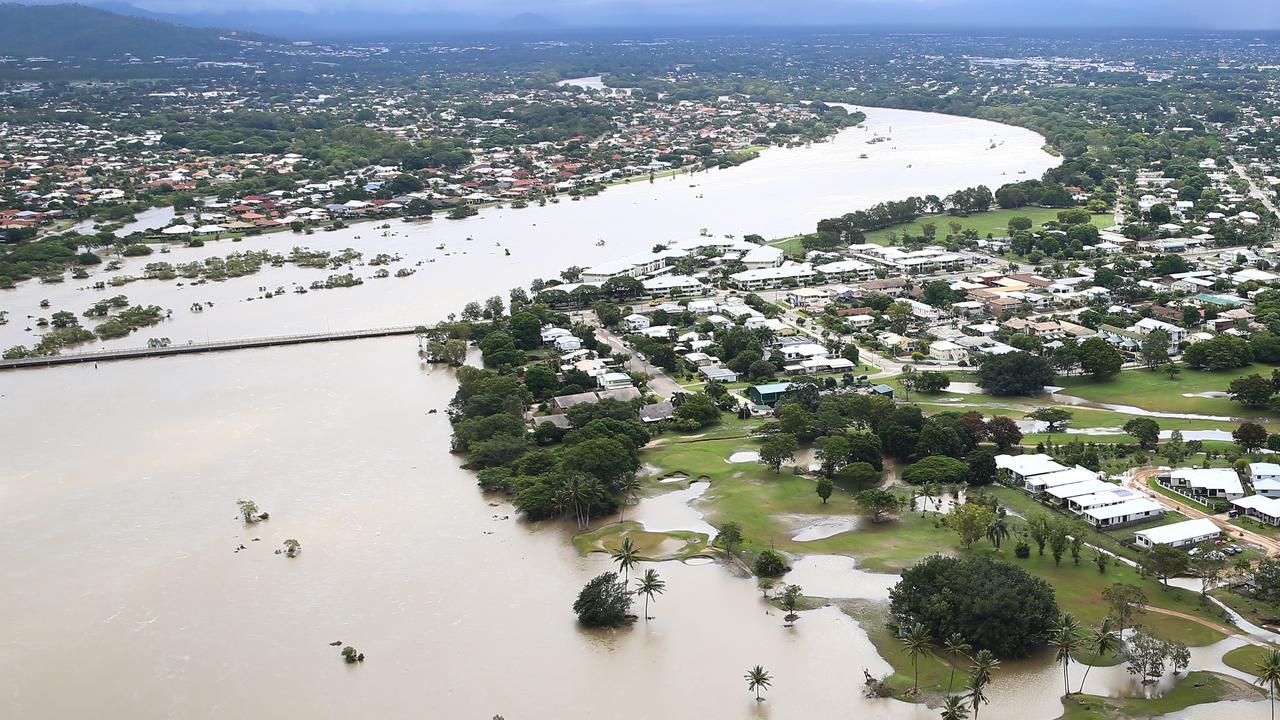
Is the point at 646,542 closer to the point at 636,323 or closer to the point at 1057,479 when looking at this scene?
the point at 1057,479

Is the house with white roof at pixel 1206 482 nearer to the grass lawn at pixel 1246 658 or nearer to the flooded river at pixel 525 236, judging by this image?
the grass lawn at pixel 1246 658

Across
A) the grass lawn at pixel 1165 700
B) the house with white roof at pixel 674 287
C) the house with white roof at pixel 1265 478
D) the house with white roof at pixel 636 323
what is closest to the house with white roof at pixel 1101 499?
the house with white roof at pixel 1265 478

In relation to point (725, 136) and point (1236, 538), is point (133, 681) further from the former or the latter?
point (725, 136)

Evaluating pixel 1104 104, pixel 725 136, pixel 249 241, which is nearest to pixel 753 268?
pixel 249 241

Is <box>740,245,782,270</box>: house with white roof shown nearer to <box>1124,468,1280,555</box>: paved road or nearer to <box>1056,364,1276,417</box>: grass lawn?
<box>1056,364,1276,417</box>: grass lawn

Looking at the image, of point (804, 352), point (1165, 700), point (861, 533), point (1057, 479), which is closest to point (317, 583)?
point (861, 533)

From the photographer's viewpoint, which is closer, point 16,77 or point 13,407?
point 13,407

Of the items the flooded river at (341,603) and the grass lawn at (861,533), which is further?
the grass lawn at (861,533)
